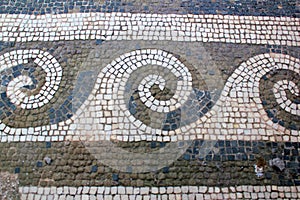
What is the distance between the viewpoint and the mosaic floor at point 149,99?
200 inches

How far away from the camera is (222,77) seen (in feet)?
19.5

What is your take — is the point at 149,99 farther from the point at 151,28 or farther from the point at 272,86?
the point at 272,86

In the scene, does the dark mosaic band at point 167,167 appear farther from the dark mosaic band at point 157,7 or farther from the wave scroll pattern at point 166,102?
the dark mosaic band at point 157,7

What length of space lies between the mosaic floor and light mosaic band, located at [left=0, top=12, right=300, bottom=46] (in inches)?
0.8

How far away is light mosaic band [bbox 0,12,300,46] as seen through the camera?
636cm

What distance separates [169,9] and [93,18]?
141 centimetres

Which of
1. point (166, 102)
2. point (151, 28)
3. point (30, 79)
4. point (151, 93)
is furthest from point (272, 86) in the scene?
point (30, 79)

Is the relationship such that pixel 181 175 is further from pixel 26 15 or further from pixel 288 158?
pixel 26 15

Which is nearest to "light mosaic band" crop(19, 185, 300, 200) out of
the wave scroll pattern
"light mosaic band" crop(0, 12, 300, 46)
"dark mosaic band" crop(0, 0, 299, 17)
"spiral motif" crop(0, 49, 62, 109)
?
the wave scroll pattern

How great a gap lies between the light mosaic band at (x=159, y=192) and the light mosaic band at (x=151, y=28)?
2.63 meters

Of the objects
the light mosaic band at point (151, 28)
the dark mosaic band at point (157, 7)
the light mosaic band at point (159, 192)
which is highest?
the dark mosaic band at point (157, 7)

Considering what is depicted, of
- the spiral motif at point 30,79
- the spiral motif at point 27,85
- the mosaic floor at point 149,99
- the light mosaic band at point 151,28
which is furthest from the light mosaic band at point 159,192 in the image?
the light mosaic band at point 151,28

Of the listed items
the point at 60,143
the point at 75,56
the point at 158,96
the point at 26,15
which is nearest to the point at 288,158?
the point at 158,96

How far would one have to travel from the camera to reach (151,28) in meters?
6.47
